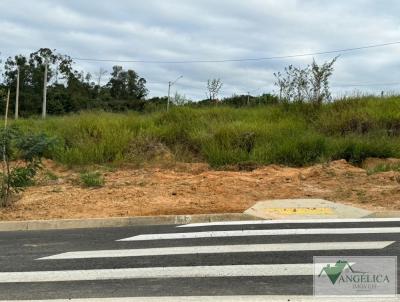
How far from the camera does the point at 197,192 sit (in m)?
13.3

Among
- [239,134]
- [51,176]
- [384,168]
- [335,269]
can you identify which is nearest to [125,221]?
[335,269]

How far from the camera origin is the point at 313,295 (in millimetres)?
5508

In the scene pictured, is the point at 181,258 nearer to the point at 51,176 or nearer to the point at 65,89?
the point at 51,176

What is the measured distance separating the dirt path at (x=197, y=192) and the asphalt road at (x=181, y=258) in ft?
5.54

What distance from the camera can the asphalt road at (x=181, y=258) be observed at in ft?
19.3

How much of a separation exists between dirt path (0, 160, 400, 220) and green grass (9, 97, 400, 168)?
1472mm

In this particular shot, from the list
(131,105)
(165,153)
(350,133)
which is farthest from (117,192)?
(131,105)

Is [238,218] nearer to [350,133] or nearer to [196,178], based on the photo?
[196,178]

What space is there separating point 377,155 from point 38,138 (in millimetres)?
11168

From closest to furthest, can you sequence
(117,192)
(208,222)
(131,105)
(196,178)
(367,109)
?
(208,222) → (117,192) → (196,178) → (367,109) → (131,105)

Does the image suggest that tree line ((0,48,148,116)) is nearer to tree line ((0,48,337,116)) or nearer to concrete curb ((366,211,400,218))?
tree line ((0,48,337,116))

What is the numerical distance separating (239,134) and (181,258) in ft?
40.1

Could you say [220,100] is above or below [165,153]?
above

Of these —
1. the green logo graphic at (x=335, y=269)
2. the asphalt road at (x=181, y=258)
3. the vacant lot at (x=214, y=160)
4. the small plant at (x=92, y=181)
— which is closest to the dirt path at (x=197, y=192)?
the vacant lot at (x=214, y=160)
